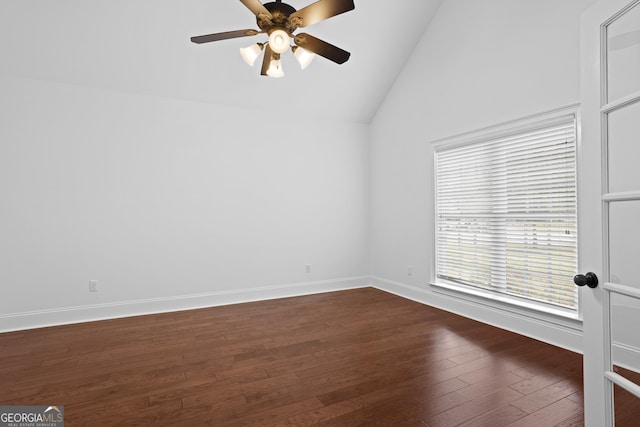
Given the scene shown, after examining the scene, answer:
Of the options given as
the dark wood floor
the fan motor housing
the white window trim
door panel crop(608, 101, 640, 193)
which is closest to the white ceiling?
the fan motor housing

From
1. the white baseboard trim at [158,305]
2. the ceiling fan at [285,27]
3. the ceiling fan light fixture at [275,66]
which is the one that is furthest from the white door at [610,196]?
the white baseboard trim at [158,305]

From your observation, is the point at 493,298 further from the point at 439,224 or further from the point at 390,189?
the point at 390,189

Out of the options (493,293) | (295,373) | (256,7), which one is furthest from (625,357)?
(256,7)

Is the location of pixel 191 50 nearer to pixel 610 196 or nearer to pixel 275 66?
pixel 275 66

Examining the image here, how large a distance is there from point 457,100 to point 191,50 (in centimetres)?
308

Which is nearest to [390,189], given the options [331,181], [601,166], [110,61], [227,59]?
[331,181]

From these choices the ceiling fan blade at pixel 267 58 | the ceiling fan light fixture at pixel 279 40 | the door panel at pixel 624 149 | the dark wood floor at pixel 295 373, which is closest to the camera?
the door panel at pixel 624 149

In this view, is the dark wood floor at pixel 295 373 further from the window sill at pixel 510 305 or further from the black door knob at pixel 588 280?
the black door knob at pixel 588 280

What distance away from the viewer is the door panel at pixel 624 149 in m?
1.13

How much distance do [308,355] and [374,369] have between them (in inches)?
22.3

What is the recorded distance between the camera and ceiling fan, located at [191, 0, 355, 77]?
6.88ft

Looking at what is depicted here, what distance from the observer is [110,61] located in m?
3.46

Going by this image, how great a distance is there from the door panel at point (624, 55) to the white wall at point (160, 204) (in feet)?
12.5

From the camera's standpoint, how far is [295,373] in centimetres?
234
